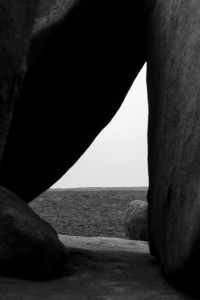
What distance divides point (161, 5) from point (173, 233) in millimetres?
1350

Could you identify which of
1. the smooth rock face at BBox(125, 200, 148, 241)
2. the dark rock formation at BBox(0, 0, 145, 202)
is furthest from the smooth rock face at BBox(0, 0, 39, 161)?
the smooth rock face at BBox(125, 200, 148, 241)

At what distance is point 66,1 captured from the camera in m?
3.46

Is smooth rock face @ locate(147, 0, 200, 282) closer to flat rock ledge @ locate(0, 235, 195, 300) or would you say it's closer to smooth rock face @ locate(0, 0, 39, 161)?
flat rock ledge @ locate(0, 235, 195, 300)

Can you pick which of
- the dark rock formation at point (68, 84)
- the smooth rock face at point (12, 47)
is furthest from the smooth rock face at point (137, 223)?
the smooth rock face at point (12, 47)

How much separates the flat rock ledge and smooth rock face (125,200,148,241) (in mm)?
2118

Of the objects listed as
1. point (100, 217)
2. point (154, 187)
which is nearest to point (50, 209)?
point (100, 217)

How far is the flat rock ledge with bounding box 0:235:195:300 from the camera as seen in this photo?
9.73 ft

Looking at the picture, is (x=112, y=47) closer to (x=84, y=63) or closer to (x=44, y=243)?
(x=84, y=63)

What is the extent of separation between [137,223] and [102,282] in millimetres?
3403

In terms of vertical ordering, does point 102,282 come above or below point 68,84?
below

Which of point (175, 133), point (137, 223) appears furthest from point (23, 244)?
point (137, 223)

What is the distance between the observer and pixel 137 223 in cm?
664

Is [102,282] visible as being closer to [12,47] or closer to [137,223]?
[12,47]

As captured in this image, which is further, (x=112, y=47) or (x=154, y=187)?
(x=112, y=47)
